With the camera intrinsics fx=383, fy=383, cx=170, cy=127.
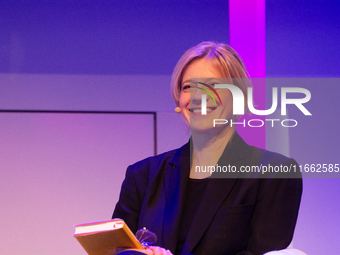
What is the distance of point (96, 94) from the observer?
3.34 m

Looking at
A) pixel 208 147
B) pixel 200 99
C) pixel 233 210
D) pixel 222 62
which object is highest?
pixel 222 62

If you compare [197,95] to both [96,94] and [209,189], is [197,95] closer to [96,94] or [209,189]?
[209,189]

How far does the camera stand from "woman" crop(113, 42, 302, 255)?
140cm

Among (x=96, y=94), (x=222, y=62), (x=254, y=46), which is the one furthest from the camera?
(x=96, y=94)

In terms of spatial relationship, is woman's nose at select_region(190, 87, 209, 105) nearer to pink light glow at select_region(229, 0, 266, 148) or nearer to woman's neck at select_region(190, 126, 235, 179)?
woman's neck at select_region(190, 126, 235, 179)

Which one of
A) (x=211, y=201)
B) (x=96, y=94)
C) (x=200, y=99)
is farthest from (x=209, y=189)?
(x=96, y=94)

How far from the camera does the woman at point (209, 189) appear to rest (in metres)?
1.40

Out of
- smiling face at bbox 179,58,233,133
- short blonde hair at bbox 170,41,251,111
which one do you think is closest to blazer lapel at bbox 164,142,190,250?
smiling face at bbox 179,58,233,133

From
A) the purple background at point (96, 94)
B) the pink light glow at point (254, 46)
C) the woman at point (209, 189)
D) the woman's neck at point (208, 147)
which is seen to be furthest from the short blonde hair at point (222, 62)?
the purple background at point (96, 94)

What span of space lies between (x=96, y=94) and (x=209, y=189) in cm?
207

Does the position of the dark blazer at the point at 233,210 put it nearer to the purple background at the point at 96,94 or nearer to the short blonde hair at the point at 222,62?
the short blonde hair at the point at 222,62

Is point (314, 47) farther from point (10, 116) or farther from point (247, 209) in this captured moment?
point (10, 116)

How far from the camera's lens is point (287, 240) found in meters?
1.39

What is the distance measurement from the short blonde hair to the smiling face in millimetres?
18
